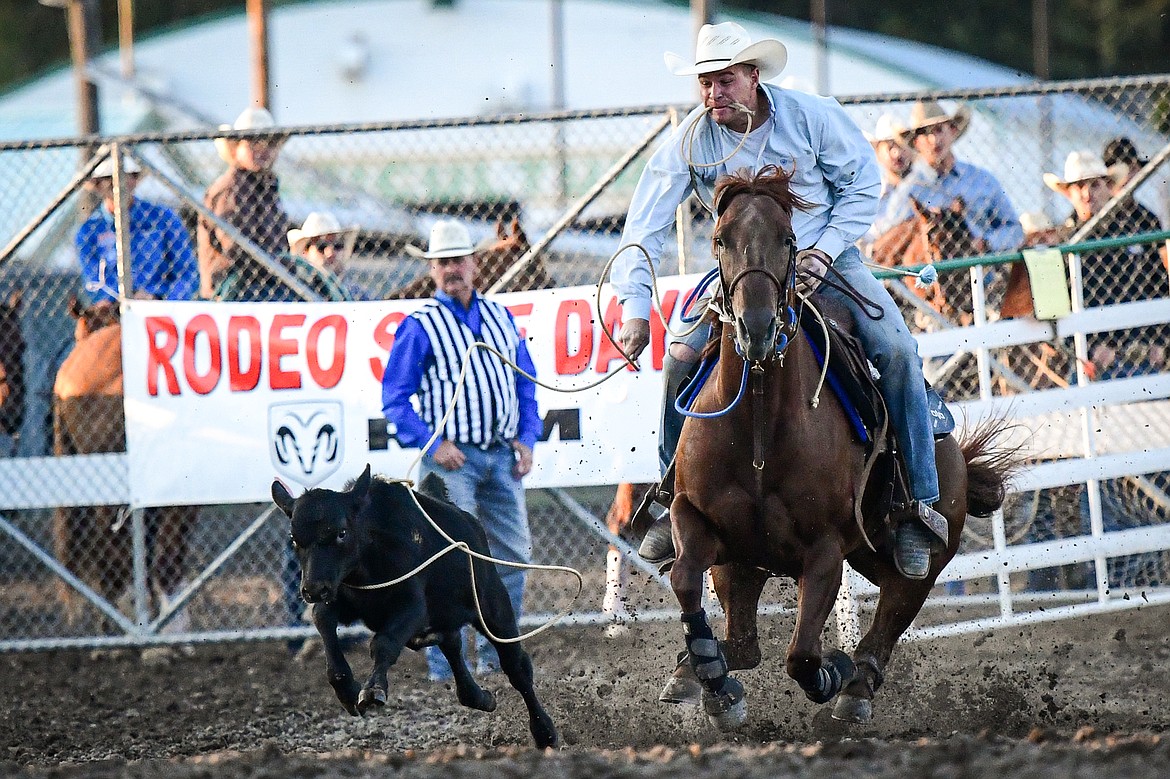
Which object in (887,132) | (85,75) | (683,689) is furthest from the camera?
(85,75)

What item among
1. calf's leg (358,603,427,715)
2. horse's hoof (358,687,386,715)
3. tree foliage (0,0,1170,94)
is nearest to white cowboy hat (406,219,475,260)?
calf's leg (358,603,427,715)

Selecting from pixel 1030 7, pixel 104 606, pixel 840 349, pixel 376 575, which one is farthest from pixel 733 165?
pixel 1030 7

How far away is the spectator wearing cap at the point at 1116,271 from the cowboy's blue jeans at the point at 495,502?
3237mm

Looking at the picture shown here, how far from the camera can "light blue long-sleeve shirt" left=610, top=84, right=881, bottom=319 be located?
20.4ft

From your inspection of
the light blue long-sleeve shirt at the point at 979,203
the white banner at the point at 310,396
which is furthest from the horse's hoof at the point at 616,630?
the light blue long-sleeve shirt at the point at 979,203

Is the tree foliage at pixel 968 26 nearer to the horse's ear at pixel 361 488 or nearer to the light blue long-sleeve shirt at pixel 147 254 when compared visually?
the light blue long-sleeve shirt at pixel 147 254

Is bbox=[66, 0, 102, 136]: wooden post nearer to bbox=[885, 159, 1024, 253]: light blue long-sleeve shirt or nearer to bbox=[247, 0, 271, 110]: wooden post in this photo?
bbox=[247, 0, 271, 110]: wooden post

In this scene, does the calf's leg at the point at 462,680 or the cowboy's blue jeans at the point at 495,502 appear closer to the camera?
the calf's leg at the point at 462,680

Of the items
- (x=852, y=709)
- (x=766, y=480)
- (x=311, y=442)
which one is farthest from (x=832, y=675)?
(x=311, y=442)

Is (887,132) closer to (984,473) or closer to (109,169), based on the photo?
(984,473)

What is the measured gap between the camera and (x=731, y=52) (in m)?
6.05

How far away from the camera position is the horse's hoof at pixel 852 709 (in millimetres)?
6215

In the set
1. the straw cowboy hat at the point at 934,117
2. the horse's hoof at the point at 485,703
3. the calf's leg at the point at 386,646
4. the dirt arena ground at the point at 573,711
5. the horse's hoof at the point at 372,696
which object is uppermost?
the straw cowboy hat at the point at 934,117

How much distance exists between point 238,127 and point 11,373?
6.74ft
